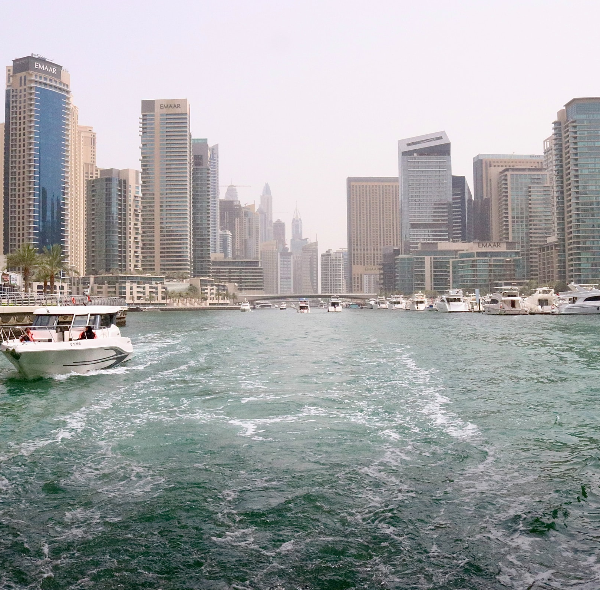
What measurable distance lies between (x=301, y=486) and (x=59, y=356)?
79.2 feet

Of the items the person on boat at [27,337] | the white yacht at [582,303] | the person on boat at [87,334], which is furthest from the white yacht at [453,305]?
the person on boat at [27,337]

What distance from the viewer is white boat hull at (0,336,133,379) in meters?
33.5

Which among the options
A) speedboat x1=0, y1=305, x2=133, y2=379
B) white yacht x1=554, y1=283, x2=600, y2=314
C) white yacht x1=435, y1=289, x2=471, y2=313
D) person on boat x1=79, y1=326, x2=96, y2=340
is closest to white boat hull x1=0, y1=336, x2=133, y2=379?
speedboat x1=0, y1=305, x2=133, y2=379

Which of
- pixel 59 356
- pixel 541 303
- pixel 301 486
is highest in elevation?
pixel 59 356

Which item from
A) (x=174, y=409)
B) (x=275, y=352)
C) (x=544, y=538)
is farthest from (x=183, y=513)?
(x=275, y=352)

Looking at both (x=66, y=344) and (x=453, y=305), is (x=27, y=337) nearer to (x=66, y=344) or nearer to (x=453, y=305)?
(x=66, y=344)

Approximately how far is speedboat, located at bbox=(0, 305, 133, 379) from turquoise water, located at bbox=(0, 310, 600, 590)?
2949mm

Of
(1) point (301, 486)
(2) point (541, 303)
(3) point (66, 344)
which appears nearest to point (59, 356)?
(3) point (66, 344)

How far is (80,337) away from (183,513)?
2628 cm

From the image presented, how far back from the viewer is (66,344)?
35.0 meters

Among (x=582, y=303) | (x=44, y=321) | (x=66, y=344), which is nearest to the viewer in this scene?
(x=66, y=344)

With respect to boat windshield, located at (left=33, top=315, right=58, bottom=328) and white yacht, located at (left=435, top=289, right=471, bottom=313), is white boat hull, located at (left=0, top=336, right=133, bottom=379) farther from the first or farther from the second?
white yacht, located at (left=435, top=289, right=471, bottom=313)

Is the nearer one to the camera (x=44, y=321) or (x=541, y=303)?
(x=44, y=321)

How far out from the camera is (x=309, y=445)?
763 inches
